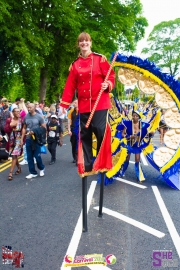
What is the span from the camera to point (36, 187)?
536 centimetres

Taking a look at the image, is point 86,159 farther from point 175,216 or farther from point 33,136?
point 33,136

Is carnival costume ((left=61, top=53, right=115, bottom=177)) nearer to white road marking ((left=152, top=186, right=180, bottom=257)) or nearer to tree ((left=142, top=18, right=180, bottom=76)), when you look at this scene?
white road marking ((left=152, top=186, right=180, bottom=257))

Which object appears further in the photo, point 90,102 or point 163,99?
point 163,99

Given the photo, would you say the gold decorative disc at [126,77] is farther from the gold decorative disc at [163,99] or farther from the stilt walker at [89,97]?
the stilt walker at [89,97]

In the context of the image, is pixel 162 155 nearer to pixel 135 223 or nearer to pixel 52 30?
pixel 135 223

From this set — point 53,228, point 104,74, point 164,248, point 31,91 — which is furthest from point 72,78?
point 31,91

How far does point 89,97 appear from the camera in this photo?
3.30 meters

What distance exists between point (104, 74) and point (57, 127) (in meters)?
5.05

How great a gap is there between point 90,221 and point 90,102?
1604mm

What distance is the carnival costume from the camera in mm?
3281

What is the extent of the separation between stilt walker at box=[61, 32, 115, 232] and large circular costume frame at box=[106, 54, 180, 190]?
5.96 ft

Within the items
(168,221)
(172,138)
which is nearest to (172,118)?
(172,138)

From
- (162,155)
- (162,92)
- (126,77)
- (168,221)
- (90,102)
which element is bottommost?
(168,221)

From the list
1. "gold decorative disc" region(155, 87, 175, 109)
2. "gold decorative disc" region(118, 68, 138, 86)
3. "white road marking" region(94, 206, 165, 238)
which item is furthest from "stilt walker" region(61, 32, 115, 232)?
"gold decorative disc" region(155, 87, 175, 109)
